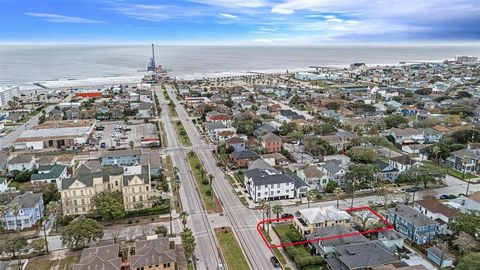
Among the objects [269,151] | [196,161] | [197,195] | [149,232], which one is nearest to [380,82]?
[269,151]

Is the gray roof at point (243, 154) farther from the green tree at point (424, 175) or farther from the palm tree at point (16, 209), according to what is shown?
the palm tree at point (16, 209)

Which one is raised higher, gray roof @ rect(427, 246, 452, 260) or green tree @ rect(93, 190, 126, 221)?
green tree @ rect(93, 190, 126, 221)

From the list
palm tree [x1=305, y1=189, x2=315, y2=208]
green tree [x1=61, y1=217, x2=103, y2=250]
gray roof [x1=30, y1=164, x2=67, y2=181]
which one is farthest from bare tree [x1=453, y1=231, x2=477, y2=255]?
gray roof [x1=30, y1=164, x2=67, y2=181]

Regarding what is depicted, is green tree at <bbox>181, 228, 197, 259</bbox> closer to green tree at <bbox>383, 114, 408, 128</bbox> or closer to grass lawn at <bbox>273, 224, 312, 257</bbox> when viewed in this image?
grass lawn at <bbox>273, 224, 312, 257</bbox>

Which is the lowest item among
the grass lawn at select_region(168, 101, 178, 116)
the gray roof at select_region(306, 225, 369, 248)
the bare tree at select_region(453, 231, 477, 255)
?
the gray roof at select_region(306, 225, 369, 248)

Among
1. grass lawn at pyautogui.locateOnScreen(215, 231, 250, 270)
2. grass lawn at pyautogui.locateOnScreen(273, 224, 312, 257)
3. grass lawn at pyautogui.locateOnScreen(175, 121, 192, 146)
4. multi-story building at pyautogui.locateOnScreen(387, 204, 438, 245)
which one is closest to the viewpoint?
grass lawn at pyautogui.locateOnScreen(215, 231, 250, 270)

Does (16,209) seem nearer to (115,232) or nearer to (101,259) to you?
(115,232)

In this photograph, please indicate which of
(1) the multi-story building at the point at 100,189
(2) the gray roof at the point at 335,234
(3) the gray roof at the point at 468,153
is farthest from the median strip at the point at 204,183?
(3) the gray roof at the point at 468,153

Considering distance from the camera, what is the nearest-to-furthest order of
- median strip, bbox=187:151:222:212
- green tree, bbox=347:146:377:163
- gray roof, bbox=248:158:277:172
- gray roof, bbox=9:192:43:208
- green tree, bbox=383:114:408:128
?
gray roof, bbox=9:192:43:208
median strip, bbox=187:151:222:212
gray roof, bbox=248:158:277:172
green tree, bbox=347:146:377:163
green tree, bbox=383:114:408:128
